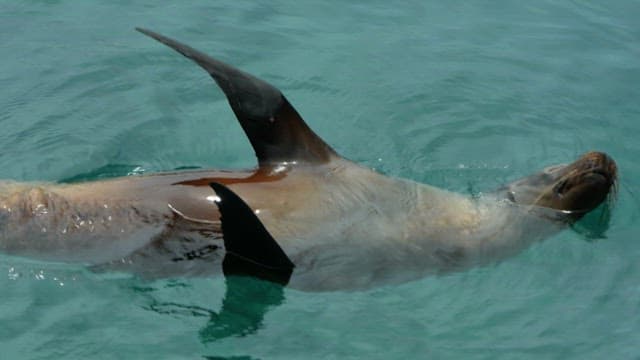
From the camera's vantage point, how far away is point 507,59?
9.29m

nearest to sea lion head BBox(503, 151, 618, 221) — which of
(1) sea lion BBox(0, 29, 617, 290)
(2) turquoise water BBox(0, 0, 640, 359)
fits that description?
(2) turquoise water BBox(0, 0, 640, 359)

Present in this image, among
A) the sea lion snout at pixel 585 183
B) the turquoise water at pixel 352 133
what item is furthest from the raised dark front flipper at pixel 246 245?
the sea lion snout at pixel 585 183

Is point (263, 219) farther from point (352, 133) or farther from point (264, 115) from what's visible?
point (352, 133)

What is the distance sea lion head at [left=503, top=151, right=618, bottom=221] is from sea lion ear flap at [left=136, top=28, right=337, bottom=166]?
1.31 m

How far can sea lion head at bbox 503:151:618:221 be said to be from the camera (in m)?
6.35

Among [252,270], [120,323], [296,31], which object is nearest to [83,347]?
[120,323]

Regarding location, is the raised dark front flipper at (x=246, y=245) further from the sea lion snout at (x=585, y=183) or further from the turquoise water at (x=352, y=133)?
the sea lion snout at (x=585, y=183)

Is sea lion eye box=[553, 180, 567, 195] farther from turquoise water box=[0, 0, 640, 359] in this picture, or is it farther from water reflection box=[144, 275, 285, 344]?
water reflection box=[144, 275, 285, 344]

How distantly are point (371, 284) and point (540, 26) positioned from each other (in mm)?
5074

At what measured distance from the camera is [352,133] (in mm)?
7707

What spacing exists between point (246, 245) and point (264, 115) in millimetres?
739

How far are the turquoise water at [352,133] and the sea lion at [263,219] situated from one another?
0.37ft

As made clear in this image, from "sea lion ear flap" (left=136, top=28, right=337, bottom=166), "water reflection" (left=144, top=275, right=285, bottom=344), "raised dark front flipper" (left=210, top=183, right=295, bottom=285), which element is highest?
"sea lion ear flap" (left=136, top=28, right=337, bottom=166)

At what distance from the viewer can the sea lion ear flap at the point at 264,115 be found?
5711 mm
